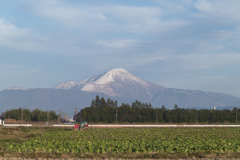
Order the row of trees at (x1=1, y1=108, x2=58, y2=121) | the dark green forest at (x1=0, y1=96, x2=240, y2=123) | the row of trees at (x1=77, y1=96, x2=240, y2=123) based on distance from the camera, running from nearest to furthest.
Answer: the row of trees at (x1=77, y1=96, x2=240, y2=123) → the dark green forest at (x1=0, y1=96, x2=240, y2=123) → the row of trees at (x1=1, y1=108, x2=58, y2=121)

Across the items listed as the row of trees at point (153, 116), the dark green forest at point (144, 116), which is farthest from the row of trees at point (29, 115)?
the row of trees at point (153, 116)

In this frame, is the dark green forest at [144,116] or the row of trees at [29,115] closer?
the dark green forest at [144,116]

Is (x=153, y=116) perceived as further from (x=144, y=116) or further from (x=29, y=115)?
(x=29, y=115)

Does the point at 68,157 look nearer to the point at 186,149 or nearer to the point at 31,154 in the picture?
the point at 31,154

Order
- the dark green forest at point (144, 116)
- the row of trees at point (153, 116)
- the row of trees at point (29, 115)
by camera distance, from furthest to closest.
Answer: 1. the row of trees at point (29, 115)
2. the dark green forest at point (144, 116)
3. the row of trees at point (153, 116)

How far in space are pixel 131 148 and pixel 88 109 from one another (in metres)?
107

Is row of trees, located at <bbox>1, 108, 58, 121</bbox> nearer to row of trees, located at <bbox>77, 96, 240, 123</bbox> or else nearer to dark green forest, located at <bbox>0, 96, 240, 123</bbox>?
dark green forest, located at <bbox>0, 96, 240, 123</bbox>

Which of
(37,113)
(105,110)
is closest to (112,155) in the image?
(105,110)

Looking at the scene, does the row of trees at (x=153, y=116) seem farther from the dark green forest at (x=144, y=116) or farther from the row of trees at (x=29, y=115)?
the row of trees at (x=29, y=115)

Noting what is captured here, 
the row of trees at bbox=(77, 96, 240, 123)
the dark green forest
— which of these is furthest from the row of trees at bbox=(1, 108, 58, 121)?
the row of trees at bbox=(77, 96, 240, 123)

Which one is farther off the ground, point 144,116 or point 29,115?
point 29,115

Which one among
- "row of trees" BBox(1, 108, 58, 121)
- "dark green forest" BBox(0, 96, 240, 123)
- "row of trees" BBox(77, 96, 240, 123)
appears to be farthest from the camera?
"row of trees" BBox(1, 108, 58, 121)

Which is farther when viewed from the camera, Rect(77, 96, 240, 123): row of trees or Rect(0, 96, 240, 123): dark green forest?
Rect(0, 96, 240, 123): dark green forest

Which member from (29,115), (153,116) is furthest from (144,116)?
(29,115)
